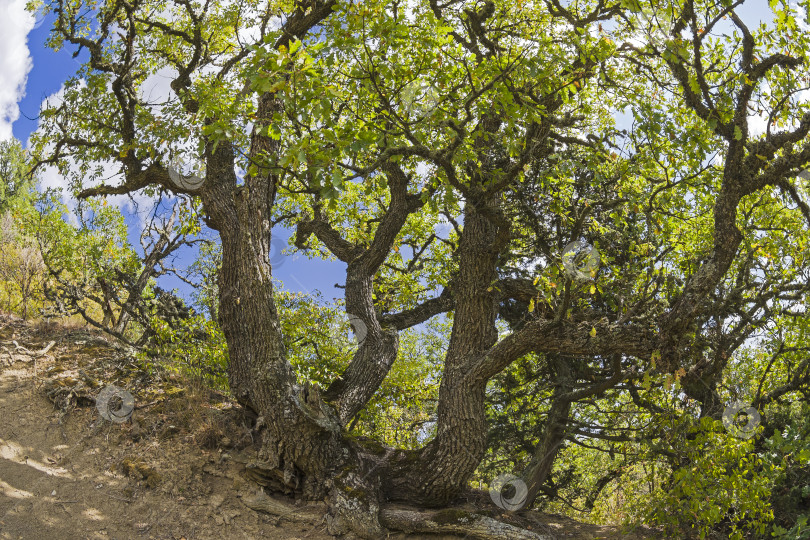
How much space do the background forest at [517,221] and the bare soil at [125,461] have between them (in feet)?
1.94

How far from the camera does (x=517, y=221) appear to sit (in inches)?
387

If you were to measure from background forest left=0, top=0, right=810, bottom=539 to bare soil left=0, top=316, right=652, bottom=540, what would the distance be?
1.94 feet

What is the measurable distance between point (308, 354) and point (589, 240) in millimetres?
5951

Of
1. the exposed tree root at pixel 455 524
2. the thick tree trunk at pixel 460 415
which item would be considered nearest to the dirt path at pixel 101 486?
the exposed tree root at pixel 455 524

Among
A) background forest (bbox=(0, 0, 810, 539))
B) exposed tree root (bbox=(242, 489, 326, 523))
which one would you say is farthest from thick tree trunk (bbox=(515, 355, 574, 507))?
exposed tree root (bbox=(242, 489, 326, 523))

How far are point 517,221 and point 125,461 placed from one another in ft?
23.1

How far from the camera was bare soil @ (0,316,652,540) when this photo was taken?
6508mm

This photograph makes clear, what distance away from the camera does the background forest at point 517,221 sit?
602cm

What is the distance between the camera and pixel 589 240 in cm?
969

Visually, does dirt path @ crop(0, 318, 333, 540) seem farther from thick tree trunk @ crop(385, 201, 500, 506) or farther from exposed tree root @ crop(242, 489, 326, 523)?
thick tree trunk @ crop(385, 201, 500, 506)

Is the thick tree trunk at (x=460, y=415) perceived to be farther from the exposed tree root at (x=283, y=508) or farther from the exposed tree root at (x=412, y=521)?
the exposed tree root at (x=283, y=508)

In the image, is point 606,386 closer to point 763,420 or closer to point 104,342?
point 763,420

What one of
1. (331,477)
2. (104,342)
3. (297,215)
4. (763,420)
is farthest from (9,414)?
(763,420)

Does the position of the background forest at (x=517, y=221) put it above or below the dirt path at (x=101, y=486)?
above
